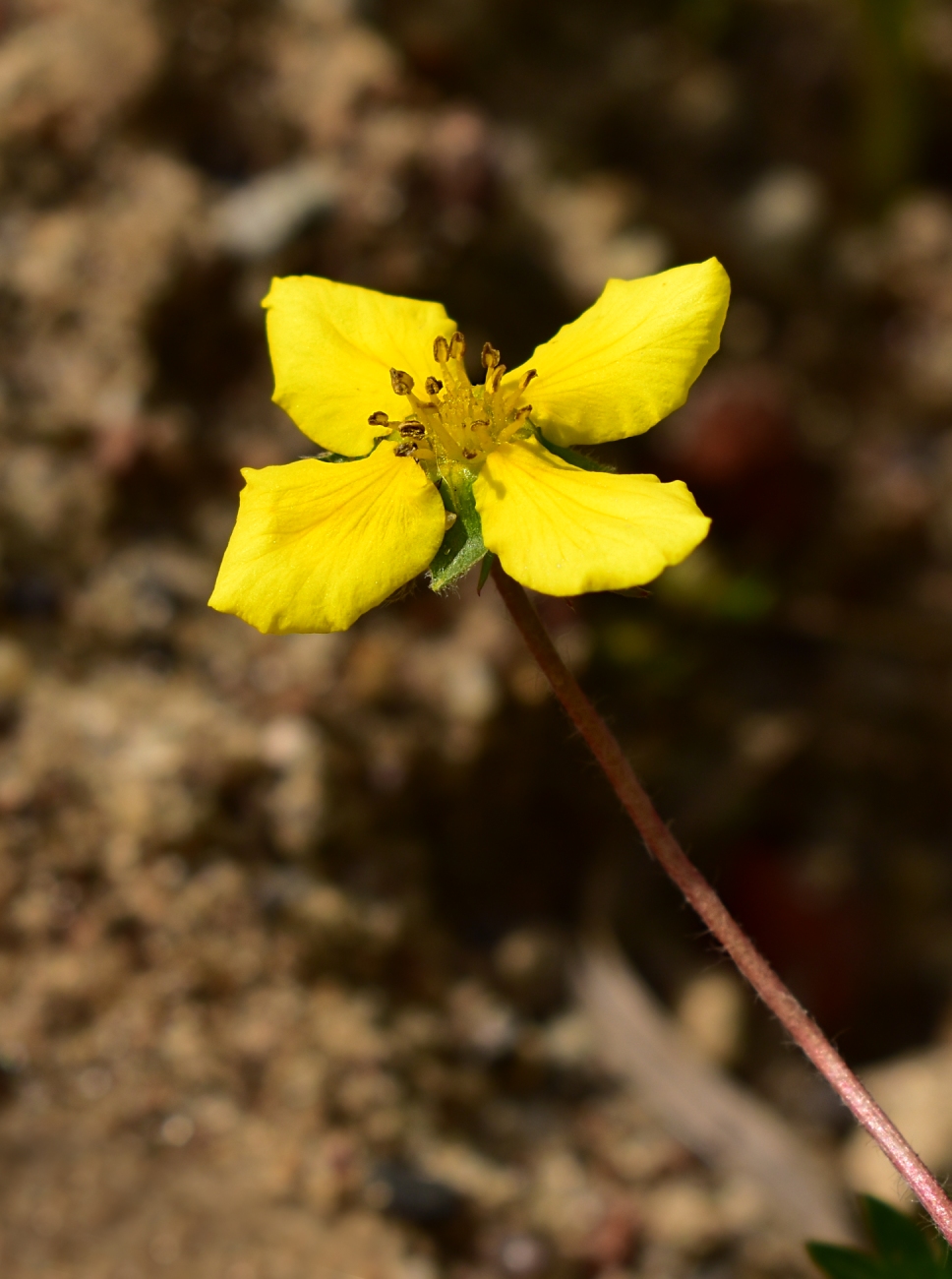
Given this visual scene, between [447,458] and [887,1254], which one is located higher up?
[447,458]

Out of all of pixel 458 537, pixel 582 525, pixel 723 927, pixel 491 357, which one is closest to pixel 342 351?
pixel 491 357

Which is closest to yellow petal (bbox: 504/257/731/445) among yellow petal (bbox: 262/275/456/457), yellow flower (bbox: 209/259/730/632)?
yellow flower (bbox: 209/259/730/632)

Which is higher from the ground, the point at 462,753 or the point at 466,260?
the point at 466,260

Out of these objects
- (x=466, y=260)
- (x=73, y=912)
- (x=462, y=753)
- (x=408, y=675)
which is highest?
(x=466, y=260)

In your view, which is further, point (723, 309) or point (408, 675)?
point (408, 675)

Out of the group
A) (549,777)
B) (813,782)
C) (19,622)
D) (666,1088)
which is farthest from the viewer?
(813,782)

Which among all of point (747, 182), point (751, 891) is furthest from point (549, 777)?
point (747, 182)

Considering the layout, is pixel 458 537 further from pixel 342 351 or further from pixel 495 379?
pixel 342 351

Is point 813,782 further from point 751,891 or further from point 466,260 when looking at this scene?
point 466,260
